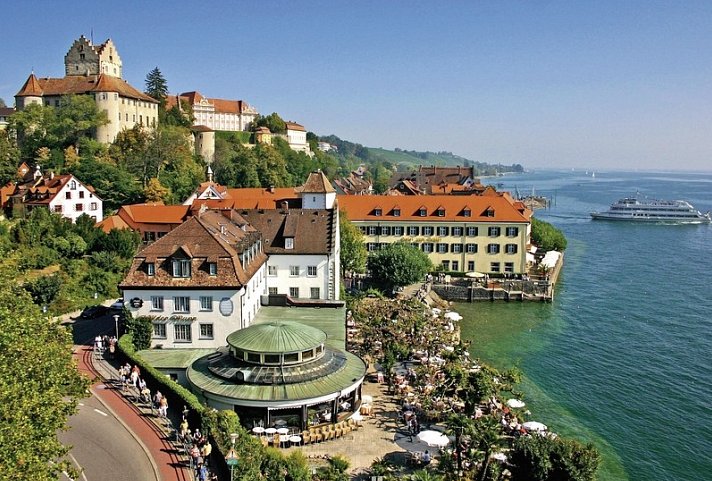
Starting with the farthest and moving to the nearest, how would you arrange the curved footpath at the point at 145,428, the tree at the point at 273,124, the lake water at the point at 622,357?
1. the tree at the point at 273,124
2. the lake water at the point at 622,357
3. the curved footpath at the point at 145,428

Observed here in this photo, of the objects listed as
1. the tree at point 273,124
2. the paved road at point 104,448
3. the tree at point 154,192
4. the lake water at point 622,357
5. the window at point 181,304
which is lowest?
the lake water at point 622,357

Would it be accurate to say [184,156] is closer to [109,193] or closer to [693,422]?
[109,193]

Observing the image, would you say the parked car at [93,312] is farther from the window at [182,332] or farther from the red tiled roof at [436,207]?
the red tiled roof at [436,207]

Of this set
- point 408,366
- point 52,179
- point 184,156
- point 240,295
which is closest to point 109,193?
point 52,179

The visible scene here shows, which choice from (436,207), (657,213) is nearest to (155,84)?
(436,207)

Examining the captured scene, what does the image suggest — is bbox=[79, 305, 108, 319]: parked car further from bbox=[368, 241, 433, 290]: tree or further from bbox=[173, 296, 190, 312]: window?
bbox=[368, 241, 433, 290]: tree

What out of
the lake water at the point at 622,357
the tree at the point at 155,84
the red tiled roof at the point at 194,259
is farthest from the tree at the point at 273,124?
the red tiled roof at the point at 194,259
